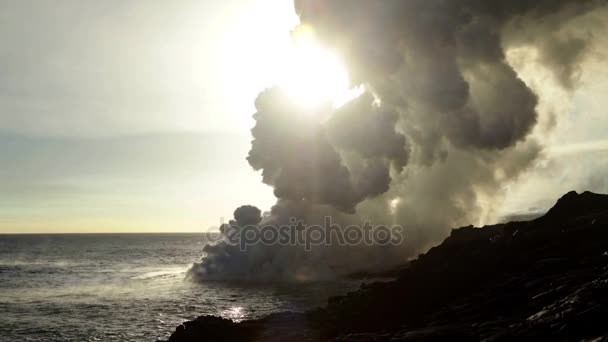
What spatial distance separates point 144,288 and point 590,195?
7613 cm

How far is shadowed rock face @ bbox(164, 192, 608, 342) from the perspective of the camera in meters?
24.2

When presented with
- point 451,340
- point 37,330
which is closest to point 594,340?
point 451,340

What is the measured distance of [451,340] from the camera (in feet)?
84.7

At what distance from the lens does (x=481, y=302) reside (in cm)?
3372

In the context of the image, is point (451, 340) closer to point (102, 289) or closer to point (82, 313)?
point (82, 313)
